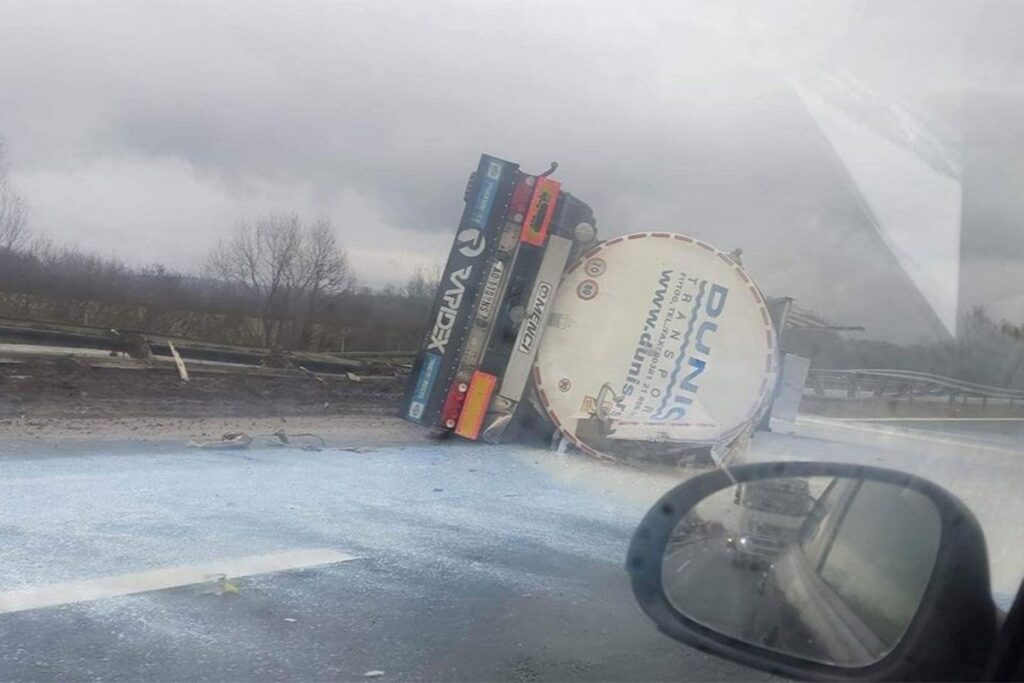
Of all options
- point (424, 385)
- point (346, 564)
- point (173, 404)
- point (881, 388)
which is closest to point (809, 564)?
point (346, 564)

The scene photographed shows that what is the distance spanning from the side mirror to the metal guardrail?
2109 mm

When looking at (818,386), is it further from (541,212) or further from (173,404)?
(173,404)

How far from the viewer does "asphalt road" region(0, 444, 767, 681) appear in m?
3.76

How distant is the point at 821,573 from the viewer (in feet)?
9.05

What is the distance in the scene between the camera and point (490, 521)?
20.8 ft

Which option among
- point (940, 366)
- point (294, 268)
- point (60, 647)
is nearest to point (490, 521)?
point (940, 366)

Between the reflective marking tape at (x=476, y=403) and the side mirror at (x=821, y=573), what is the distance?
262 inches

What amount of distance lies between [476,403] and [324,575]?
5006 millimetres

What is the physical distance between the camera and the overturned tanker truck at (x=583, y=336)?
9047 millimetres

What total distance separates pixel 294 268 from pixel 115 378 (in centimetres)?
310

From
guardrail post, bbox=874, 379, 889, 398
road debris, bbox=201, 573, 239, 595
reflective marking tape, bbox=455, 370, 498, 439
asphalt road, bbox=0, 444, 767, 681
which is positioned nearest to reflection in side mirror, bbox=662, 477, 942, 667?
asphalt road, bbox=0, 444, 767, 681

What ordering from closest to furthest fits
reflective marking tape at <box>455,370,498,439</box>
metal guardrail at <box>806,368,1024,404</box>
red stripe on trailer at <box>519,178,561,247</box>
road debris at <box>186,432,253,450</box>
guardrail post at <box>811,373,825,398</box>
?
metal guardrail at <box>806,368,1024,404</box>, guardrail post at <box>811,373,825,398</box>, road debris at <box>186,432,253,450</box>, red stripe on trailer at <box>519,178,561,247</box>, reflective marking tape at <box>455,370,498,439</box>

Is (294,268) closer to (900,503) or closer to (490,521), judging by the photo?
(490,521)

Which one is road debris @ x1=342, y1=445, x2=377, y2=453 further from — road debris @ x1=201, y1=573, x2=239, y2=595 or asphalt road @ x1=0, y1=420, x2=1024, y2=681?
road debris @ x1=201, y1=573, x2=239, y2=595
